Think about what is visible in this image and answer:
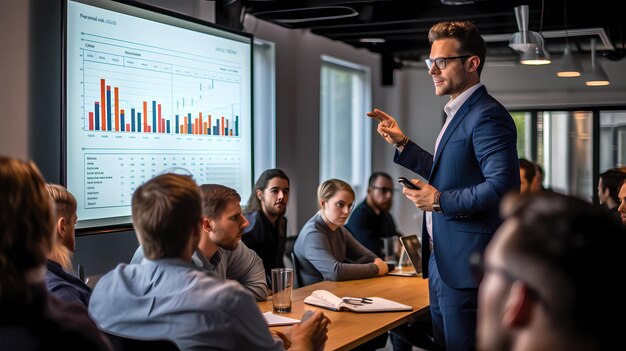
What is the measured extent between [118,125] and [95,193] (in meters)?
0.40

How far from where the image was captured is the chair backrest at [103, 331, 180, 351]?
176 centimetres

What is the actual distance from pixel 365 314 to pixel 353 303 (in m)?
0.13

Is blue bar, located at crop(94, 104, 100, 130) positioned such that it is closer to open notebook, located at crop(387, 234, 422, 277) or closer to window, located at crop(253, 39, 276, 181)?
open notebook, located at crop(387, 234, 422, 277)

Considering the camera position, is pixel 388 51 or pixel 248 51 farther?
pixel 388 51

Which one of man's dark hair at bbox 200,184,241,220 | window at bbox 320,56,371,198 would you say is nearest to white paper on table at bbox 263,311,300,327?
Answer: man's dark hair at bbox 200,184,241,220

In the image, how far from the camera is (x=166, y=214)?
185cm

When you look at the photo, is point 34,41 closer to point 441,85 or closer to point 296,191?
point 441,85

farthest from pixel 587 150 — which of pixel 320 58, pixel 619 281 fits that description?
pixel 619 281

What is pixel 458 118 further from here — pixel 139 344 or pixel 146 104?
pixel 146 104

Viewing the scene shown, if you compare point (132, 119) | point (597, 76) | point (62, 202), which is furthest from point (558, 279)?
point (597, 76)

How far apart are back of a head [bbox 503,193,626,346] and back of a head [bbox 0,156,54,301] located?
0.91m

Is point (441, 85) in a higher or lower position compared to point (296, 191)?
higher

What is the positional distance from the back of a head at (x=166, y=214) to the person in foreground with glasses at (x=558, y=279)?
1121 mm

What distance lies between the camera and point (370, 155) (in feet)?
29.5
